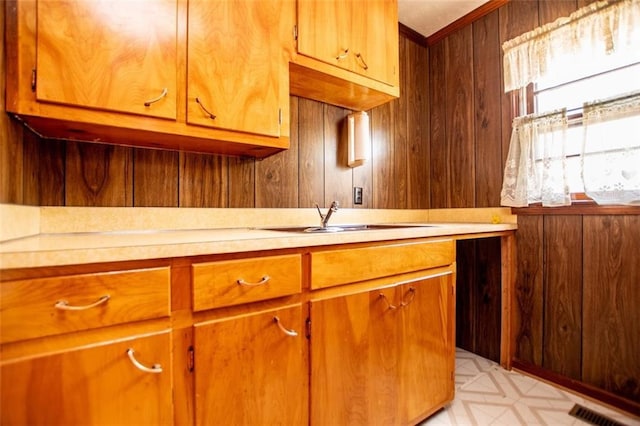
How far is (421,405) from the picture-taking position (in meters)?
1.31

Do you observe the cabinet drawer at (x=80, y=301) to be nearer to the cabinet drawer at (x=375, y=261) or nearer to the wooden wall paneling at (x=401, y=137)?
the cabinet drawer at (x=375, y=261)

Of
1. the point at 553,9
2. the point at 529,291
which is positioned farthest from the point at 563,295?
the point at 553,9

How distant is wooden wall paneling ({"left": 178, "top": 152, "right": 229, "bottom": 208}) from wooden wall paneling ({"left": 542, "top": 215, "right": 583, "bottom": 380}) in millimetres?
1806

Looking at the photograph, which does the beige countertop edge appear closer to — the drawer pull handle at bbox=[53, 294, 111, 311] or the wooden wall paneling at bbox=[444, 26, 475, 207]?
the drawer pull handle at bbox=[53, 294, 111, 311]

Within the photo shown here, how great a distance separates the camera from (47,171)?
108 cm

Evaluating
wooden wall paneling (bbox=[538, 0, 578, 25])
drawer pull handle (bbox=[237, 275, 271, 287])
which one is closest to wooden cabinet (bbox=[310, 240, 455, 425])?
drawer pull handle (bbox=[237, 275, 271, 287])

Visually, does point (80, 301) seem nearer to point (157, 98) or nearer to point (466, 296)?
point (157, 98)

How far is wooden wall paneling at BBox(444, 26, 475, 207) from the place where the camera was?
209 cm

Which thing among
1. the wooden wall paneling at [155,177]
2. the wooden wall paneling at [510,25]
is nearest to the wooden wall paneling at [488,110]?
the wooden wall paneling at [510,25]

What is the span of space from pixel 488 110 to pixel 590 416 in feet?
5.77

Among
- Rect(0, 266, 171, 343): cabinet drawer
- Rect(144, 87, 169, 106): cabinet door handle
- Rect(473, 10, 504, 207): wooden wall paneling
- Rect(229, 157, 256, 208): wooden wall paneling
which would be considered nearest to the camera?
Rect(0, 266, 171, 343): cabinet drawer

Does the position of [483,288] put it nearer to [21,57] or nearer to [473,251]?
[473,251]

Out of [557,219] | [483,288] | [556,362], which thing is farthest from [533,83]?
[556,362]

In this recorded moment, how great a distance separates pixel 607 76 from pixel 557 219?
76 cm
